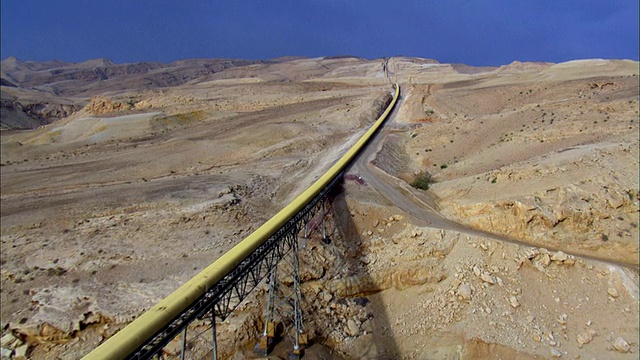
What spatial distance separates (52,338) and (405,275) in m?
16.2

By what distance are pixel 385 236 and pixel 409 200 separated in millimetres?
4457

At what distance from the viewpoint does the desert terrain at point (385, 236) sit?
15.4 meters

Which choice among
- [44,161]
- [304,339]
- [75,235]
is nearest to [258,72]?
[44,161]

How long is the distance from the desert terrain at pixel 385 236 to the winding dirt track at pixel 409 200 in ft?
0.55

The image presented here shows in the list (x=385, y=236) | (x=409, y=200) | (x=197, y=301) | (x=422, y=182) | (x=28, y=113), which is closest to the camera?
(x=197, y=301)

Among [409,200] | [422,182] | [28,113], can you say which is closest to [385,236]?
[409,200]

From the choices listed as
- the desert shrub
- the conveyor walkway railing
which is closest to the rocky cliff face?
the desert shrub

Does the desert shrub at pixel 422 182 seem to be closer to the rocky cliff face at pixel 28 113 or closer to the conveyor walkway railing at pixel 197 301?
the conveyor walkway railing at pixel 197 301

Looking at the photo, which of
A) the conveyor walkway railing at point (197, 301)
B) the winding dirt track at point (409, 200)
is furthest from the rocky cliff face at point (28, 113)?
the conveyor walkway railing at point (197, 301)

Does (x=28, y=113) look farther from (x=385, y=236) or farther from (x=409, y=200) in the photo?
(x=385, y=236)

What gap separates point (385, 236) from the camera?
68.5 feet

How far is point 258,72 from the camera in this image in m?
141

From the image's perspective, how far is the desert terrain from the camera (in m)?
15.4

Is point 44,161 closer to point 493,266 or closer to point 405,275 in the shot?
point 405,275
